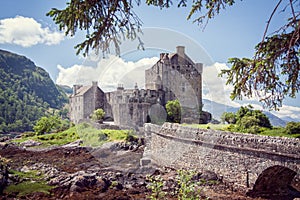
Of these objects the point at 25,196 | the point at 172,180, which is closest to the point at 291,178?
the point at 172,180

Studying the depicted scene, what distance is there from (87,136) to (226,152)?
18899 mm

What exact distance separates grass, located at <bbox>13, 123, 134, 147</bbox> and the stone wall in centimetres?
898

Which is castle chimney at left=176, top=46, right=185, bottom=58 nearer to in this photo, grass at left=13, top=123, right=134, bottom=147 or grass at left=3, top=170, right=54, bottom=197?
grass at left=13, top=123, right=134, bottom=147

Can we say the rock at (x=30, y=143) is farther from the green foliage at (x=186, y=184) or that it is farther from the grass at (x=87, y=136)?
the green foliage at (x=186, y=184)

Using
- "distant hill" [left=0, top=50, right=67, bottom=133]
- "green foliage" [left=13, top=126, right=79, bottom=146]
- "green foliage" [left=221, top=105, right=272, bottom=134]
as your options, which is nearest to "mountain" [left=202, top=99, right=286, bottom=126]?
"green foliage" [left=221, top=105, right=272, bottom=134]

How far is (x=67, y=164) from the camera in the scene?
69.6ft

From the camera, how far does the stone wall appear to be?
11.6m

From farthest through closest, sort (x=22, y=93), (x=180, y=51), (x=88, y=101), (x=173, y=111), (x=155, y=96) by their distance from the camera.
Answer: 1. (x=22, y=93)
2. (x=88, y=101)
3. (x=180, y=51)
4. (x=155, y=96)
5. (x=173, y=111)

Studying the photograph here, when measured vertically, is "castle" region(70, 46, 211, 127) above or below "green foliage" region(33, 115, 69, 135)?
above

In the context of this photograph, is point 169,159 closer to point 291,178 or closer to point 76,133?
point 291,178

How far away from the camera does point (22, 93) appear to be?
110 metres

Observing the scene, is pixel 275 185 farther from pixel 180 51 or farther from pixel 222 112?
pixel 180 51

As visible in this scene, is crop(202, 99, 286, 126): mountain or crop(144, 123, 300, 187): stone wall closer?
crop(144, 123, 300, 187): stone wall

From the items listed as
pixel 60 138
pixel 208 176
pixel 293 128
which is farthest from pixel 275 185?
pixel 60 138
